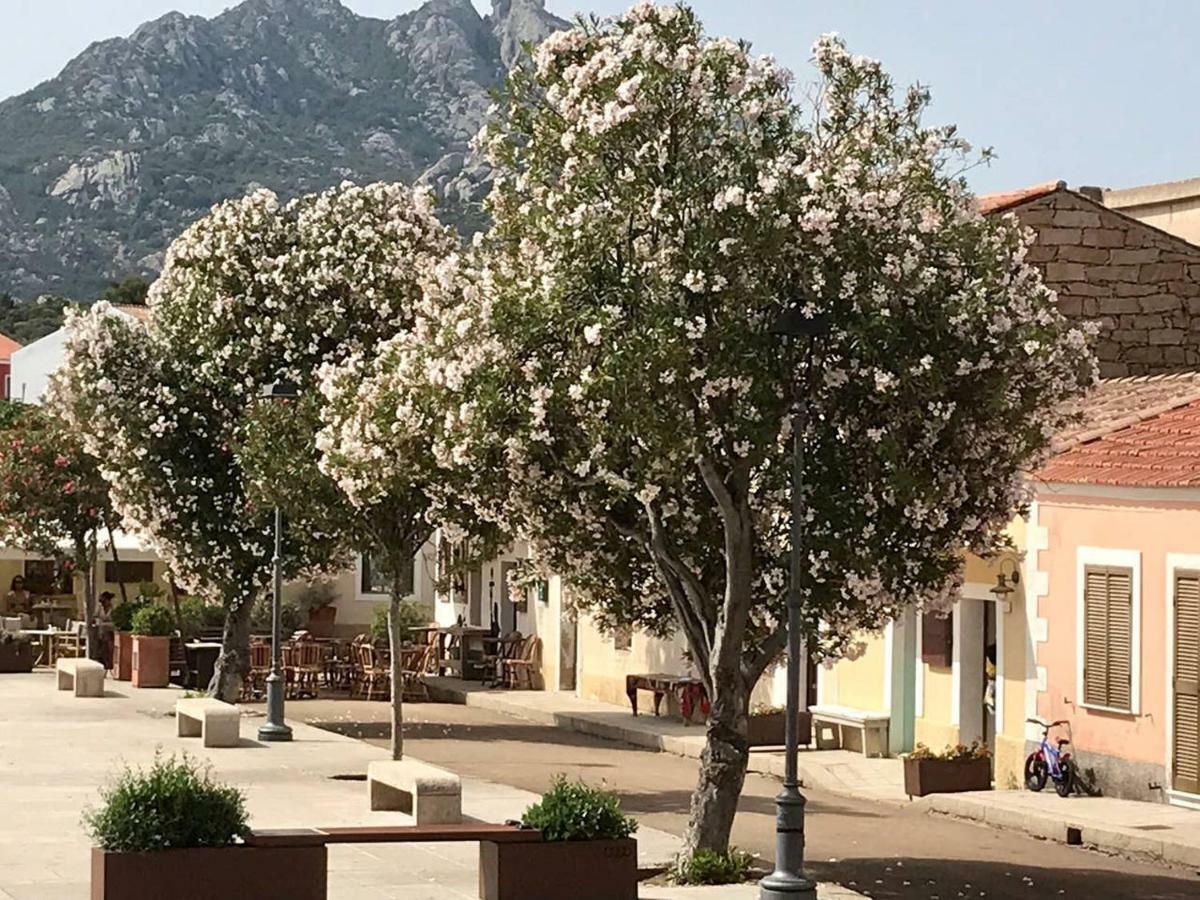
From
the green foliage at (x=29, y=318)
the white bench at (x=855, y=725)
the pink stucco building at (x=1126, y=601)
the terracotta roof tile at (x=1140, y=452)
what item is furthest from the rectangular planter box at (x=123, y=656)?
the green foliage at (x=29, y=318)

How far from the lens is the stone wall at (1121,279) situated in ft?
101

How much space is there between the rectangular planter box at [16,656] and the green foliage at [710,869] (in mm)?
28411

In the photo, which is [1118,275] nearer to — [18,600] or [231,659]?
[231,659]

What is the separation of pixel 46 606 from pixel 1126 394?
28.7m

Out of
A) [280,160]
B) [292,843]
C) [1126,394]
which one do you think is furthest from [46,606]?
[280,160]

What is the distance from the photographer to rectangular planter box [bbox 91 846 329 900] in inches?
559

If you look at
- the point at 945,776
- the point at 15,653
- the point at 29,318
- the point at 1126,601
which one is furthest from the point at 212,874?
the point at 29,318

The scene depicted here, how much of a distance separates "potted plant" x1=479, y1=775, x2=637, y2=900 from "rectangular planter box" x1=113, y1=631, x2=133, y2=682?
26481 mm

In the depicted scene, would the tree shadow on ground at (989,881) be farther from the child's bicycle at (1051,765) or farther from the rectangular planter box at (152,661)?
the rectangular planter box at (152,661)

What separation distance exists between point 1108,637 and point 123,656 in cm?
2329

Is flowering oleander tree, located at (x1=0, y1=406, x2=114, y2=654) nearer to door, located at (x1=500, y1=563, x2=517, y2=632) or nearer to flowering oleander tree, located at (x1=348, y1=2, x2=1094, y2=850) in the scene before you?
door, located at (x1=500, y1=563, x2=517, y2=632)

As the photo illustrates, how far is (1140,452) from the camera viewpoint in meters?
23.9

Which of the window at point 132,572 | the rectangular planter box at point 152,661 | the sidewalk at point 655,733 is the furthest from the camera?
the window at point 132,572

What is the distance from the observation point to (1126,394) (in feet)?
93.8
